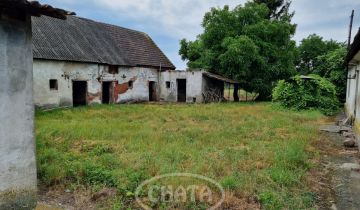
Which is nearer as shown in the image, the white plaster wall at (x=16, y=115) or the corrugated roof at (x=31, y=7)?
the corrugated roof at (x=31, y=7)

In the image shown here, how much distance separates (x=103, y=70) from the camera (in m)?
19.7

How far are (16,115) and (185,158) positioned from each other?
350 centimetres

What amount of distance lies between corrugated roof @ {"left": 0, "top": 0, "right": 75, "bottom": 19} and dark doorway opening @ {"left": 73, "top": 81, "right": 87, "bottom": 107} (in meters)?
14.9

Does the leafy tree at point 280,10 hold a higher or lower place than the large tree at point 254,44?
higher

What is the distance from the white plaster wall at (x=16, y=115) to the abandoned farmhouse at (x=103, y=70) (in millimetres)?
11998

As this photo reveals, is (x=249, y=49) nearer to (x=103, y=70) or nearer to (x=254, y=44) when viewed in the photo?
(x=254, y=44)

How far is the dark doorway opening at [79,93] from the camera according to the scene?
18.8 m

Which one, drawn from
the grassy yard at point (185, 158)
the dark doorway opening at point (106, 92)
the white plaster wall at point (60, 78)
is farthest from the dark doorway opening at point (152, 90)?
the grassy yard at point (185, 158)

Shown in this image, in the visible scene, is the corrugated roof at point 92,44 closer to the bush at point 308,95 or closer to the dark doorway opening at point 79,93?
the dark doorway opening at point 79,93

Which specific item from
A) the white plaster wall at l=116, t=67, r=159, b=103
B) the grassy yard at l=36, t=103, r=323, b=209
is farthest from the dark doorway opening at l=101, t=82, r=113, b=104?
the grassy yard at l=36, t=103, r=323, b=209

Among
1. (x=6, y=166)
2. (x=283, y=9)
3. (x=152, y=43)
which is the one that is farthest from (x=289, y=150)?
(x=283, y=9)

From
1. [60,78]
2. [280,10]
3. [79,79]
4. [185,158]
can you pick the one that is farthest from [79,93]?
[280,10]

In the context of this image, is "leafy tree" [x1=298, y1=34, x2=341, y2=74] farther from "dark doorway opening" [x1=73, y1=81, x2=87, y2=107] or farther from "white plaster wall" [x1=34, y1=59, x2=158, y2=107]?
"dark doorway opening" [x1=73, y1=81, x2=87, y2=107]

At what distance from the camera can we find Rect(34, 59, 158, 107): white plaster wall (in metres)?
15.7
